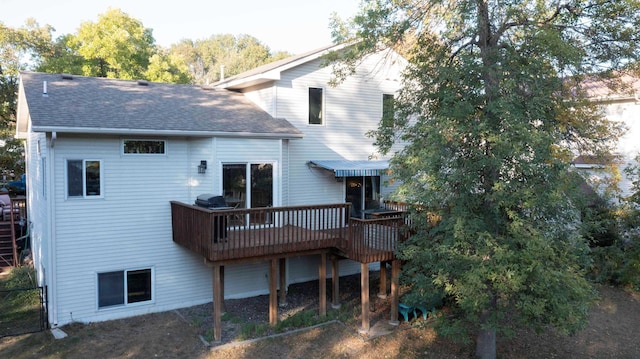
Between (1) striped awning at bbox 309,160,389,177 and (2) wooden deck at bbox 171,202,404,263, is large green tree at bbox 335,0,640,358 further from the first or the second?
(1) striped awning at bbox 309,160,389,177

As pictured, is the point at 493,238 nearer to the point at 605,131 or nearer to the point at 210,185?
the point at 605,131

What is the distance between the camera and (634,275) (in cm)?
1451

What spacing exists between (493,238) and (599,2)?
5.79m

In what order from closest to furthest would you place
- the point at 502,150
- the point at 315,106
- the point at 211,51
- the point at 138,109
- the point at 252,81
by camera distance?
the point at 502,150
the point at 138,109
the point at 252,81
the point at 315,106
the point at 211,51

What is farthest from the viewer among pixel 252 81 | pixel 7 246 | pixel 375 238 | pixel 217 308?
pixel 7 246

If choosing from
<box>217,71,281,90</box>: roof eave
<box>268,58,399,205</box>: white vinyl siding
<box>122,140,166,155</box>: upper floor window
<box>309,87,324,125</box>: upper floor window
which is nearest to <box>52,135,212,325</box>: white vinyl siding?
<box>122,140,166,155</box>: upper floor window

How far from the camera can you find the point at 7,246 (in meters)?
16.6

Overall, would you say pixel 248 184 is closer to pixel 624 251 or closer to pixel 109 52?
pixel 624 251

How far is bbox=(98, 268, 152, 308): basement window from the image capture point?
36.0 ft

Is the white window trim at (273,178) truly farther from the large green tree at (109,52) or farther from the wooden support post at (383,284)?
the large green tree at (109,52)

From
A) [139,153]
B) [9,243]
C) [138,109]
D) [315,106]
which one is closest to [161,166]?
[139,153]

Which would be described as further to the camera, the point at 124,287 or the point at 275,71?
the point at 275,71

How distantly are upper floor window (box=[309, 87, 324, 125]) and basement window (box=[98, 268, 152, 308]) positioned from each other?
666cm

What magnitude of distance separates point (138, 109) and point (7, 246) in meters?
9.47
